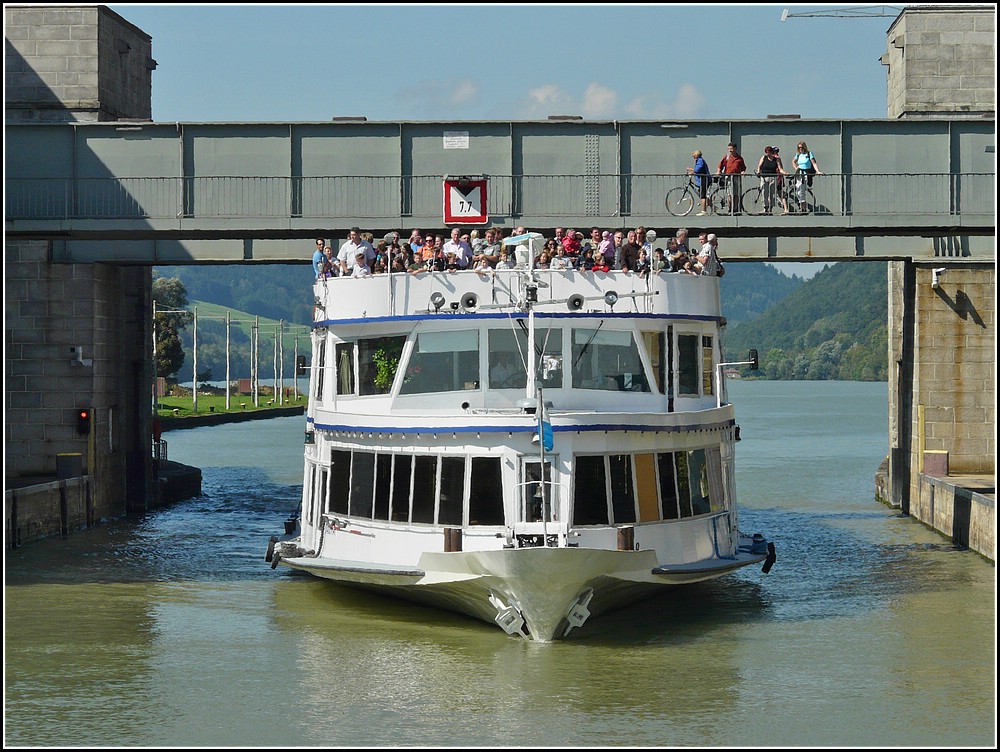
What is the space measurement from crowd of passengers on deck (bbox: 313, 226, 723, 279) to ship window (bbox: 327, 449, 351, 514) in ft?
10.6

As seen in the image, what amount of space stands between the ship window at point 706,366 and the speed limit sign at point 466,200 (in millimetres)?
11341

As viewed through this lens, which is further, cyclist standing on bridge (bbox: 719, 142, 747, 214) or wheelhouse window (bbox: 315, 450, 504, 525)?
cyclist standing on bridge (bbox: 719, 142, 747, 214)

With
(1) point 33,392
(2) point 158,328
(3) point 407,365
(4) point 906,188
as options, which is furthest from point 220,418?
(3) point 407,365

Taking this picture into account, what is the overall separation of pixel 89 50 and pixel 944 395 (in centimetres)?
2495

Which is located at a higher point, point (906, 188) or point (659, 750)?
point (906, 188)

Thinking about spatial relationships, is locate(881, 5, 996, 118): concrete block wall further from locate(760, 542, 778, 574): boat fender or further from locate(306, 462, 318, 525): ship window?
locate(306, 462, 318, 525): ship window

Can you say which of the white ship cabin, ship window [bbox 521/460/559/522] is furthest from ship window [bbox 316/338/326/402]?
ship window [bbox 521/460/559/522]

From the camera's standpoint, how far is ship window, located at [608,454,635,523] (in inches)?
992

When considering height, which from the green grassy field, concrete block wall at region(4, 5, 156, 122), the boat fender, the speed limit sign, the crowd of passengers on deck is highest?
concrete block wall at region(4, 5, 156, 122)

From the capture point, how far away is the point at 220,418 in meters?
112

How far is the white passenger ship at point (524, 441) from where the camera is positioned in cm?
2445

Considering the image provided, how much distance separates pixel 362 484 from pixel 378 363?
2.13m

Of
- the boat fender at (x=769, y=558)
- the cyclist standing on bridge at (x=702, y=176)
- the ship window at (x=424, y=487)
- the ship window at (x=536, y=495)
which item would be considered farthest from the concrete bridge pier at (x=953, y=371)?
the ship window at (x=424, y=487)

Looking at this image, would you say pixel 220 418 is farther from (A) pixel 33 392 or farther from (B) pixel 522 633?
(B) pixel 522 633
